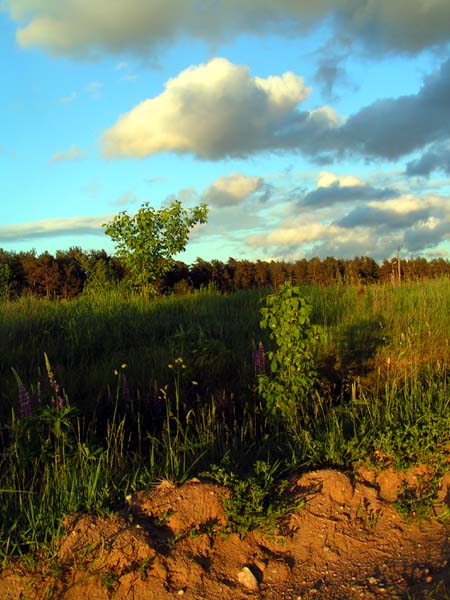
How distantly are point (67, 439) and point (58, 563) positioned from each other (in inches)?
49.9

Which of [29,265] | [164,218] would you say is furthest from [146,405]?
[29,265]

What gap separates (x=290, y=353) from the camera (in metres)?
5.69

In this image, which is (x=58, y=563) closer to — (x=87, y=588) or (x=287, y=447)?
(x=87, y=588)

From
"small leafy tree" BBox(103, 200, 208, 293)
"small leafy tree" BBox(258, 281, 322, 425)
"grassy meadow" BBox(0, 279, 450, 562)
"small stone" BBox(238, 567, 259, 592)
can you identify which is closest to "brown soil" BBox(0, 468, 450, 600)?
"small stone" BBox(238, 567, 259, 592)

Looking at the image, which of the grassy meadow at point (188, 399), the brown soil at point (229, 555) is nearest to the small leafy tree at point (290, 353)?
the grassy meadow at point (188, 399)

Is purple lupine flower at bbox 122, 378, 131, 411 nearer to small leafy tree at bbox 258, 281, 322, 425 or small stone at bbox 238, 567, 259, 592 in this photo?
small leafy tree at bbox 258, 281, 322, 425

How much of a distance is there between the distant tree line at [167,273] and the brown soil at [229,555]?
11.1 m

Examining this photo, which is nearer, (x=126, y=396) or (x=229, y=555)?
(x=229, y=555)

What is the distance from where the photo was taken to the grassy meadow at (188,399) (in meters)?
3.86

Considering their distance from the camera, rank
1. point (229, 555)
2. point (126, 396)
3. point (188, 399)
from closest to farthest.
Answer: point (229, 555)
point (126, 396)
point (188, 399)

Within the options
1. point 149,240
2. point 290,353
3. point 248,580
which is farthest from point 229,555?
point 149,240

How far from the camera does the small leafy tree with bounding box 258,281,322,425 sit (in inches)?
219

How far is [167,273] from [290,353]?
1330 centimetres

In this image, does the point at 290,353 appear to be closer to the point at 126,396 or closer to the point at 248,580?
the point at 126,396
